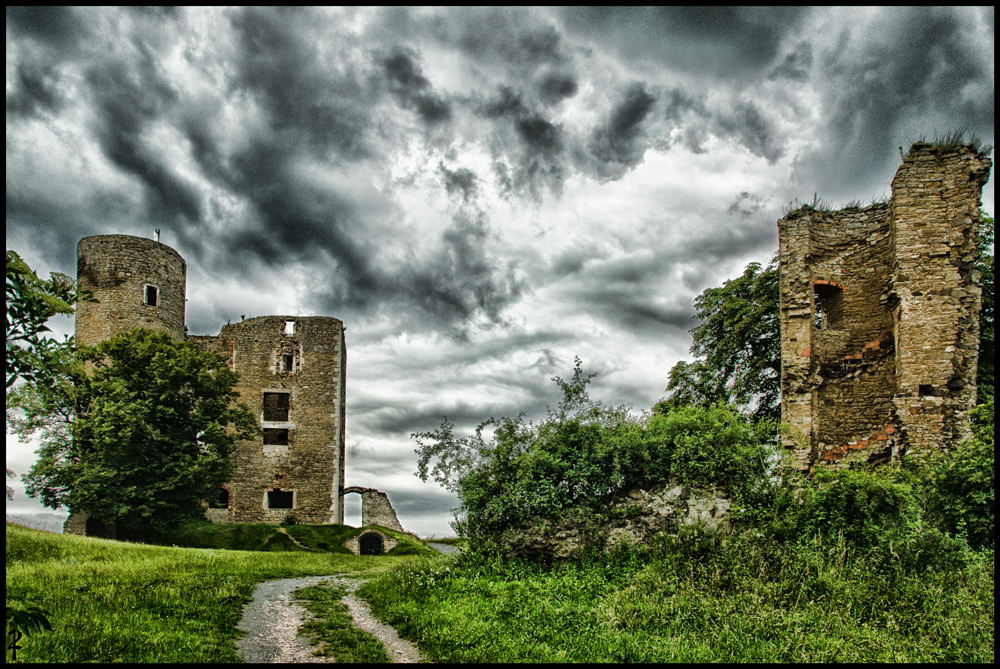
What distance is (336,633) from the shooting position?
769cm

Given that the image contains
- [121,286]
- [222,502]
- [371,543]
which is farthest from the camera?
[222,502]

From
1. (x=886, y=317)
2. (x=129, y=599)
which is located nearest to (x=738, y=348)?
(x=886, y=317)

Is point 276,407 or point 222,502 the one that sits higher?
point 276,407

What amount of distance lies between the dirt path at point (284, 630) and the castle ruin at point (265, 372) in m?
20.4

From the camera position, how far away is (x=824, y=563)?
27.9 feet

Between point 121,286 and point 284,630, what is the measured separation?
84.7ft

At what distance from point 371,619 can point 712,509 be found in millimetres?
5641

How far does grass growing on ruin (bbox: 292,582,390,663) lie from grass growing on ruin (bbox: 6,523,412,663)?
989 mm

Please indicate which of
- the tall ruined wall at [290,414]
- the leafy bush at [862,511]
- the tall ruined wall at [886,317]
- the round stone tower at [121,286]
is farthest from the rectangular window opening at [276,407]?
the leafy bush at [862,511]

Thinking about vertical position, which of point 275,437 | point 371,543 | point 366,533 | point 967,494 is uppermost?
point 967,494

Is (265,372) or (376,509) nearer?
(376,509)

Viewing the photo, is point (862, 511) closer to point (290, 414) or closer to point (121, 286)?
point (290, 414)

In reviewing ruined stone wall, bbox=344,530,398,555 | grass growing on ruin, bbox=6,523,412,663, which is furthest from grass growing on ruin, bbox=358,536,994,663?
ruined stone wall, bbox=344,530,398,555

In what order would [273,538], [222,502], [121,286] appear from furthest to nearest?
[222,502], [121,286], [273,538]
